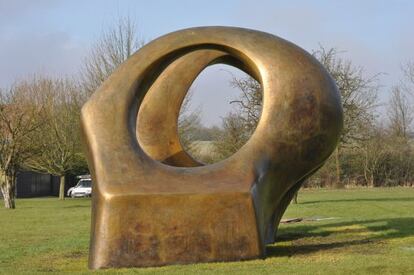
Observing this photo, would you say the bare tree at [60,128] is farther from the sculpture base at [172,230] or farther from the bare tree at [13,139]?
the sculpture base at [172,230]

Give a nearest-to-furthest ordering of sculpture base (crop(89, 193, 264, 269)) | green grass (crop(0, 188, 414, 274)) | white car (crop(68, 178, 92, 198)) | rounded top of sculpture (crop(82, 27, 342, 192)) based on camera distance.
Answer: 1. green grass (crop(0, 188, 414, 274))
2. sculpture base (crop(89, 193, 264, 269))
3. rounded top of sculpture (crop(82, 27, 342, 192))
4. white car (crop(68, 178, 92, 198))

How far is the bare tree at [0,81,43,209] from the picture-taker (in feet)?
104

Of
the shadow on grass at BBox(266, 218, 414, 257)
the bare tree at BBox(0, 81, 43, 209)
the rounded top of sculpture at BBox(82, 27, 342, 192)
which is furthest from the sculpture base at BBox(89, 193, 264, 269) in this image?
the bare tree at BBox(0, 81, 43, 209)

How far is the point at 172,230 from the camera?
10812 millimetres

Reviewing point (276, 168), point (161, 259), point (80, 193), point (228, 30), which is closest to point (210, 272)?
point (161, 259)

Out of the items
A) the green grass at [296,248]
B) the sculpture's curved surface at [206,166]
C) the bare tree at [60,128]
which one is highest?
the bare tree at [60,128]

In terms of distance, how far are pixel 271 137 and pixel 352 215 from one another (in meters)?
11.5

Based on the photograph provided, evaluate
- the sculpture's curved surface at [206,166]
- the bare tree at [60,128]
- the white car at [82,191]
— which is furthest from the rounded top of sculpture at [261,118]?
the white car at [82,191]

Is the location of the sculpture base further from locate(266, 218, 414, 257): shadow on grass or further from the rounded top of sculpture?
locate(266, 218, 414, 257): shadow on grass

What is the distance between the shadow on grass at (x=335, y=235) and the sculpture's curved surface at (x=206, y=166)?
2.62 ft

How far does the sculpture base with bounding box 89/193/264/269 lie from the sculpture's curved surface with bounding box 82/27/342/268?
2cm

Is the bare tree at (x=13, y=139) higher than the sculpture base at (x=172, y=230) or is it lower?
higher

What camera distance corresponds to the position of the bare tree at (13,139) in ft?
104

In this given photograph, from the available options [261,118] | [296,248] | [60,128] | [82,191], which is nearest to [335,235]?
[296,248]
